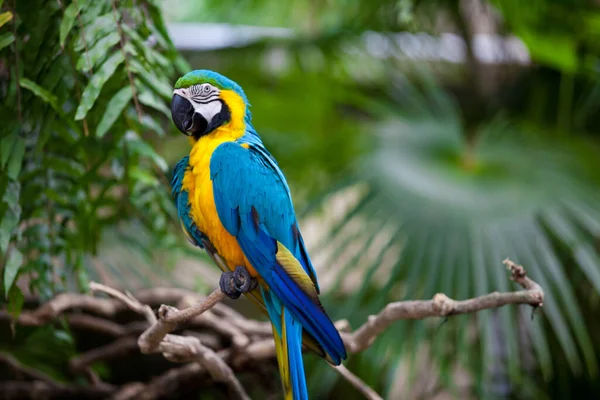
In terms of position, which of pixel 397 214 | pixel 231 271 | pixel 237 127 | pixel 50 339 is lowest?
pixel 50 339

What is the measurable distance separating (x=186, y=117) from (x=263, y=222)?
5.9 inches

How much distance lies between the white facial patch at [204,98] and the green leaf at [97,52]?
0.40ft

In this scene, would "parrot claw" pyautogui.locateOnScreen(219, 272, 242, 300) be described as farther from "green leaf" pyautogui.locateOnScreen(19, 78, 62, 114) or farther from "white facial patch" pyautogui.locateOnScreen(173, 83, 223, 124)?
"green leaf" pyautogui.locateOnScreen(19, 78, 62, 114)

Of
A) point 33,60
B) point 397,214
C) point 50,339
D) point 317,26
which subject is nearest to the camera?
point 33,60

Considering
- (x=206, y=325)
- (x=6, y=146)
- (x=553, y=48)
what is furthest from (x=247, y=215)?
(x=553, y=48)

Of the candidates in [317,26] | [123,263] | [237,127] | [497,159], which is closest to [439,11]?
[317,26]

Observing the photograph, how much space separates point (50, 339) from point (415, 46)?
4.09 feet

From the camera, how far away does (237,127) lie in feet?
2.55

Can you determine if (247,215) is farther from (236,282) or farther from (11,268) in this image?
(11,268)

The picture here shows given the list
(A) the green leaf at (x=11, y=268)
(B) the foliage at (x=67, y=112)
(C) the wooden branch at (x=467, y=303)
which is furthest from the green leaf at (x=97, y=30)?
(C) the wooden branch at (x=467, y=303)

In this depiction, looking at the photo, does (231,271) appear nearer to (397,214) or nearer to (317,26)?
(397,214)

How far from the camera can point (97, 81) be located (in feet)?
2.50

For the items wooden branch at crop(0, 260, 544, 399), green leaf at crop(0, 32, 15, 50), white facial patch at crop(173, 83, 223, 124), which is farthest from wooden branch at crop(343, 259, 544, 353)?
green leaf at crop(0, 32, 15, 50)

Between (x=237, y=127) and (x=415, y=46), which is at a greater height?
(x=237, y=127)
